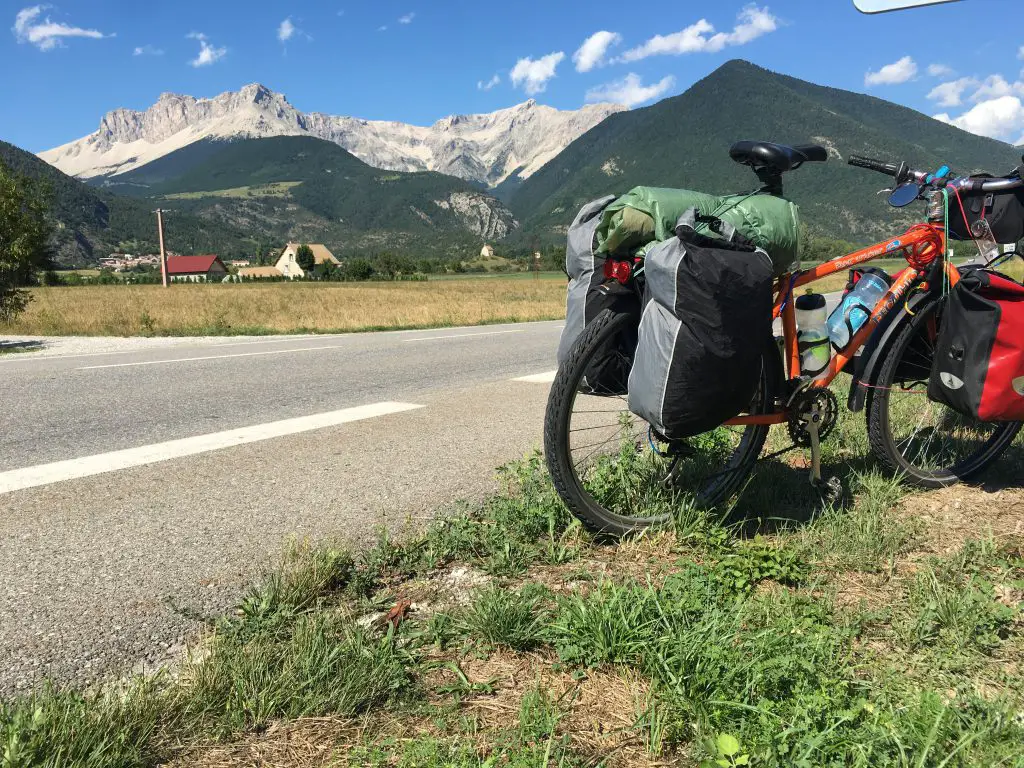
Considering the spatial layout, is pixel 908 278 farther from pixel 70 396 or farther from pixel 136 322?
pixel 136 322

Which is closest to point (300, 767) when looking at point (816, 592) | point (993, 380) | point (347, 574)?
point (347, 574)

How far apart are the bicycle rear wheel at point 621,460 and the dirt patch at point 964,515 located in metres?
0.75

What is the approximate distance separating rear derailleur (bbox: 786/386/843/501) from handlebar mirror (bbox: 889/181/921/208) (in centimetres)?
111

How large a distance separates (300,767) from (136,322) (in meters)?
16.7

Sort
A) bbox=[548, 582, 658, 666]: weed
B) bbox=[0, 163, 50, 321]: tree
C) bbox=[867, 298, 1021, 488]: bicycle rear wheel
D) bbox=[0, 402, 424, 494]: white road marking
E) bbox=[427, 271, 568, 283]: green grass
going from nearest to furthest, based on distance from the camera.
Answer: bbox=[548, 582, 658, 666]: weed
bbox=[867, 298, 1021, 488]: bicycle rear wheel
bbox=[0, 402, 424, 494]: white road marking
bbox=[0, 163, 50, 321]: tree
bbox=[427, 271, 568, 283]: green grass

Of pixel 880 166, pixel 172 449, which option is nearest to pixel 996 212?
pixel 880 166

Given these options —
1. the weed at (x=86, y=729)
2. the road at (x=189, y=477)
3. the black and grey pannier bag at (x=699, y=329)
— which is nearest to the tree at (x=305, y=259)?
the road at (x=189, y=477)

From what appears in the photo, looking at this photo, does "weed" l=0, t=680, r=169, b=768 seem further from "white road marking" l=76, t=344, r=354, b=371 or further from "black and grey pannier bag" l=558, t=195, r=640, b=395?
"white road marking" l=76, t=344, r=354, b=371

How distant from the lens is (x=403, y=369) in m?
7.73

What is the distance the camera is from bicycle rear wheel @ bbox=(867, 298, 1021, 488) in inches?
126

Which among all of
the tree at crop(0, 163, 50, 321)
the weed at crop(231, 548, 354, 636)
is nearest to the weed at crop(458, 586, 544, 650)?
the weed at crop(231, 548, 354, 636)

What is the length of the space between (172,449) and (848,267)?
3.94 meters

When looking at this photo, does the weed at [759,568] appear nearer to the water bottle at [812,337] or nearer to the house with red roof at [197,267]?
the water bottle at [812,337]

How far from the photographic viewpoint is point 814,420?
3008mm
